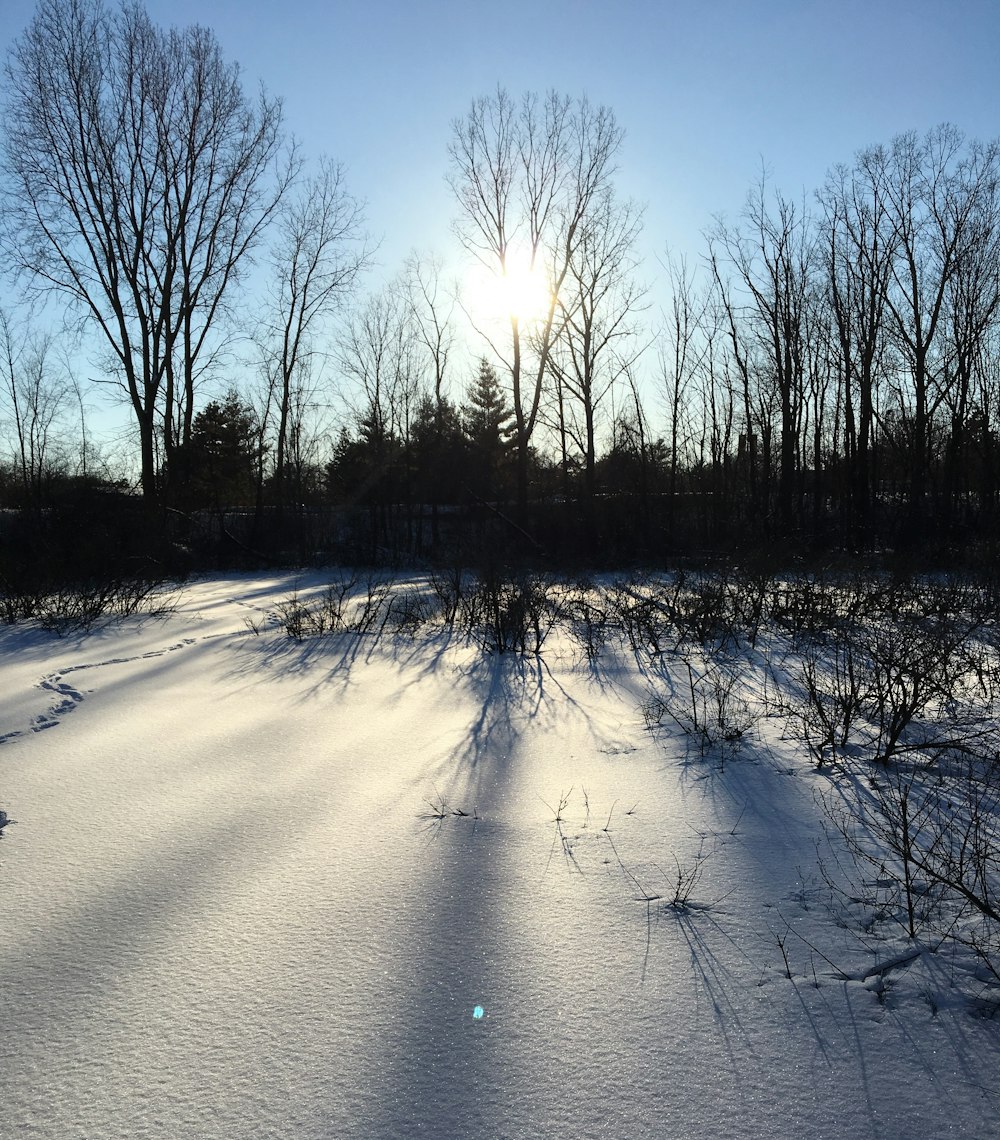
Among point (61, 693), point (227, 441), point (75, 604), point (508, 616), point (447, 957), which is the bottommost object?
point (447, 957)

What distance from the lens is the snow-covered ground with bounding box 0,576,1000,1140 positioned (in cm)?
159

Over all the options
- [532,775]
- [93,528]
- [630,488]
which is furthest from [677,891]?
[630,488]

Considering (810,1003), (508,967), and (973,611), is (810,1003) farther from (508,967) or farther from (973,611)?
(973,611)

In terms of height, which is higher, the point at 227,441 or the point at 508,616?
the point at 227,441

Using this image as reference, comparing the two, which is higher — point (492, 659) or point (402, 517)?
point (402, 517)

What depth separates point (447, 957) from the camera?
216 cm

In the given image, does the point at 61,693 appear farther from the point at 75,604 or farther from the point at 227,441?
the point at 227,441

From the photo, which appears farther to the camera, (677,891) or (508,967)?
(677,891)

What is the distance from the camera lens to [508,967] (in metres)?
2.11

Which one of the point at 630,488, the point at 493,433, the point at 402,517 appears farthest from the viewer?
the point at 493,433

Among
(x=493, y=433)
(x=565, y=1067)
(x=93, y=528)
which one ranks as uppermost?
(x=493, y=433)

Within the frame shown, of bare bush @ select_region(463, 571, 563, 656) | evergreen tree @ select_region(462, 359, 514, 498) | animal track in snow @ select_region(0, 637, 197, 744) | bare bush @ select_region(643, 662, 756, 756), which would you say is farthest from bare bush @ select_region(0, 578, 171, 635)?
evergreen tree @ select_region(462, 359, 514, 498)

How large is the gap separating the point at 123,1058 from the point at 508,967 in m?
0.97

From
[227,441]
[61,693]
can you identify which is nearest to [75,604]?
[61,693]
